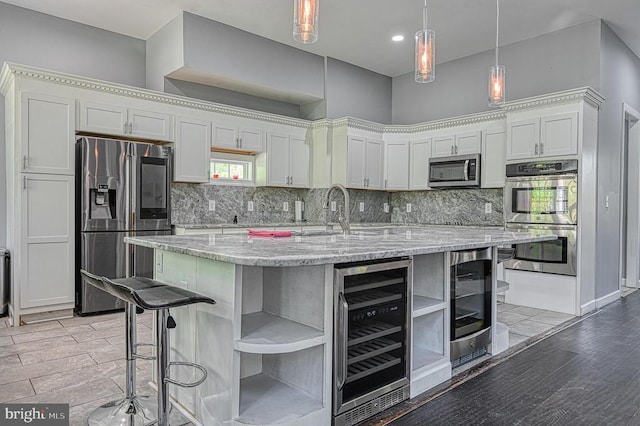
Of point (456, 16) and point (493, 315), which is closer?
point (493, 315)

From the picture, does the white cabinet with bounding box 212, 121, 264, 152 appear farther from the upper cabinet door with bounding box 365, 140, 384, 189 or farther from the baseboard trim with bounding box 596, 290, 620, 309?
the baseboard trim with bounding box 596, 290, 620, 309

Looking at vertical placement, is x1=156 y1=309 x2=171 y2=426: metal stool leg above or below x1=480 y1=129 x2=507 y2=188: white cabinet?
below

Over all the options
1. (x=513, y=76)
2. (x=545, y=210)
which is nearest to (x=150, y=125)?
(x=545, y=210)

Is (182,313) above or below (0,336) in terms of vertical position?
above

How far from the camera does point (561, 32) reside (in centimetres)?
518

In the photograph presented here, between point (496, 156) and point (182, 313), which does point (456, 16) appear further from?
point (182, 313)

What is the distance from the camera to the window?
5.71 meters

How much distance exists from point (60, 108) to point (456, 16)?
434 centimetres

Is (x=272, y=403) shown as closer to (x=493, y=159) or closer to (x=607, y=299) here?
(x=493, y=159)

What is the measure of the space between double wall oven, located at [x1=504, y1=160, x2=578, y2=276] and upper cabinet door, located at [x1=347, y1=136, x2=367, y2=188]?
2034 millimetres

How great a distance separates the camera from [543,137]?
473cm

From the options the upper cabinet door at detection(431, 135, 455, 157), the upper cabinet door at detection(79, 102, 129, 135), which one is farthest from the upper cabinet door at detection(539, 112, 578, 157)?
the upper cabinet door at detection(79, 102, 129, 135)

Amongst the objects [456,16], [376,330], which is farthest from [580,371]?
[456,16]

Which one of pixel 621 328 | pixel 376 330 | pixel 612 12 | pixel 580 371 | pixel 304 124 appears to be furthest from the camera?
pixel 304 124
